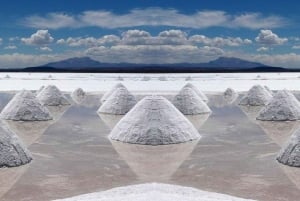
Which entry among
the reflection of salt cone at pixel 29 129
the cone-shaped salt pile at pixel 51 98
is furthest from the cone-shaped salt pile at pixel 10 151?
the cone-shaped salt pile at pixel 51 98

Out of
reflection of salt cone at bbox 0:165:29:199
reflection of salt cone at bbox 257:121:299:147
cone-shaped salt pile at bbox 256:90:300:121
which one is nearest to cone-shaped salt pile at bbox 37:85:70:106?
cone-shaped salt pile at bbox 256:90:300:121

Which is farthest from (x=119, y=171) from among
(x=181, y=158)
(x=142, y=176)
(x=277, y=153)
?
(x=277, y=153)

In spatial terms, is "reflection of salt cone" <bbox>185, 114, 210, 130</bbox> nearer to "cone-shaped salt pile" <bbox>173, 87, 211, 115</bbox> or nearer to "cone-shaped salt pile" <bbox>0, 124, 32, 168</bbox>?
"cone-shaped salt pile" <bbox>173, 87, 211, 115</bbox>

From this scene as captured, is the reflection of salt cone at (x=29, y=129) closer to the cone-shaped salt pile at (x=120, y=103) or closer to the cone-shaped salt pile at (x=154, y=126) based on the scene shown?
the cone-shaped salt pile at (x=154, y=126)

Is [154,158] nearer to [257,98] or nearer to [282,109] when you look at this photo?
[282,109]

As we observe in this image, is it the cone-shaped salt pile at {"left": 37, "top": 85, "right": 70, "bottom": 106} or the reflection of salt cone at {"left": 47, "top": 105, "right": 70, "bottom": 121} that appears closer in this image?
the reflection of salt cone at {"left": 47, "top": 105, "right": 70, "bottom": 121}

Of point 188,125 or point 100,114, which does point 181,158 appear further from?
point 100,114
